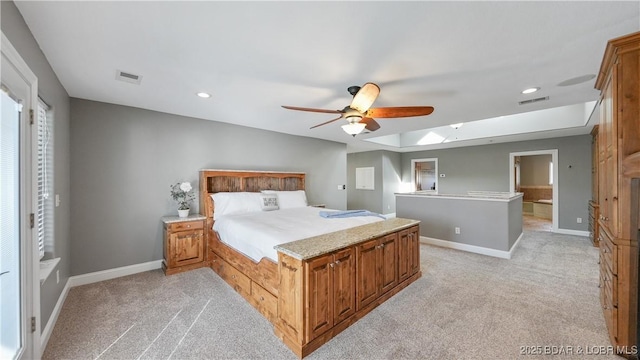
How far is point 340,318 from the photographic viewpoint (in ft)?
7.10

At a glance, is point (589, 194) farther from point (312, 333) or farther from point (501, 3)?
point (312, 333)

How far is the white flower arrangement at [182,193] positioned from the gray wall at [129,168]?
0.31 feet

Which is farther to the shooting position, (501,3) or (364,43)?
(364,43)

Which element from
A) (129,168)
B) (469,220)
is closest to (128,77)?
(129,168)

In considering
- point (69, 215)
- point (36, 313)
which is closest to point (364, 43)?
point (36, 313)

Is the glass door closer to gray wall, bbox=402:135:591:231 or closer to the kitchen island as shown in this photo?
the kitchen island

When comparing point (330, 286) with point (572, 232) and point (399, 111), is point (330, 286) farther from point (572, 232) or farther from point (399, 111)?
point (572, 232)

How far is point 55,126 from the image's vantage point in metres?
2.48

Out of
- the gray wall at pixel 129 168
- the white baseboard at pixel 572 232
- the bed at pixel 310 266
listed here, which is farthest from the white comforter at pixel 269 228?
the white baseboard at pixel 572 232

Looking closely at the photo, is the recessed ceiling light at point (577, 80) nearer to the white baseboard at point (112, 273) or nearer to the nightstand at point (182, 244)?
the nightstand at point (182, 244)

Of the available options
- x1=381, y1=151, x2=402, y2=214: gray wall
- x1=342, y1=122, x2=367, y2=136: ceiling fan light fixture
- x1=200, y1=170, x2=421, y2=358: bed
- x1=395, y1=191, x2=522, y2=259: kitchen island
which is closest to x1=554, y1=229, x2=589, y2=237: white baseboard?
x1=395, y1=191, x2=522, y2=259: kitchen island

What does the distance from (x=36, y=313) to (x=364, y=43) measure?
10.1 feet

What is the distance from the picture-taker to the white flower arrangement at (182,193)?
3716 mm

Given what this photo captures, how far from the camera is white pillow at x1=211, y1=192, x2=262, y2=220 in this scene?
12.3ft
